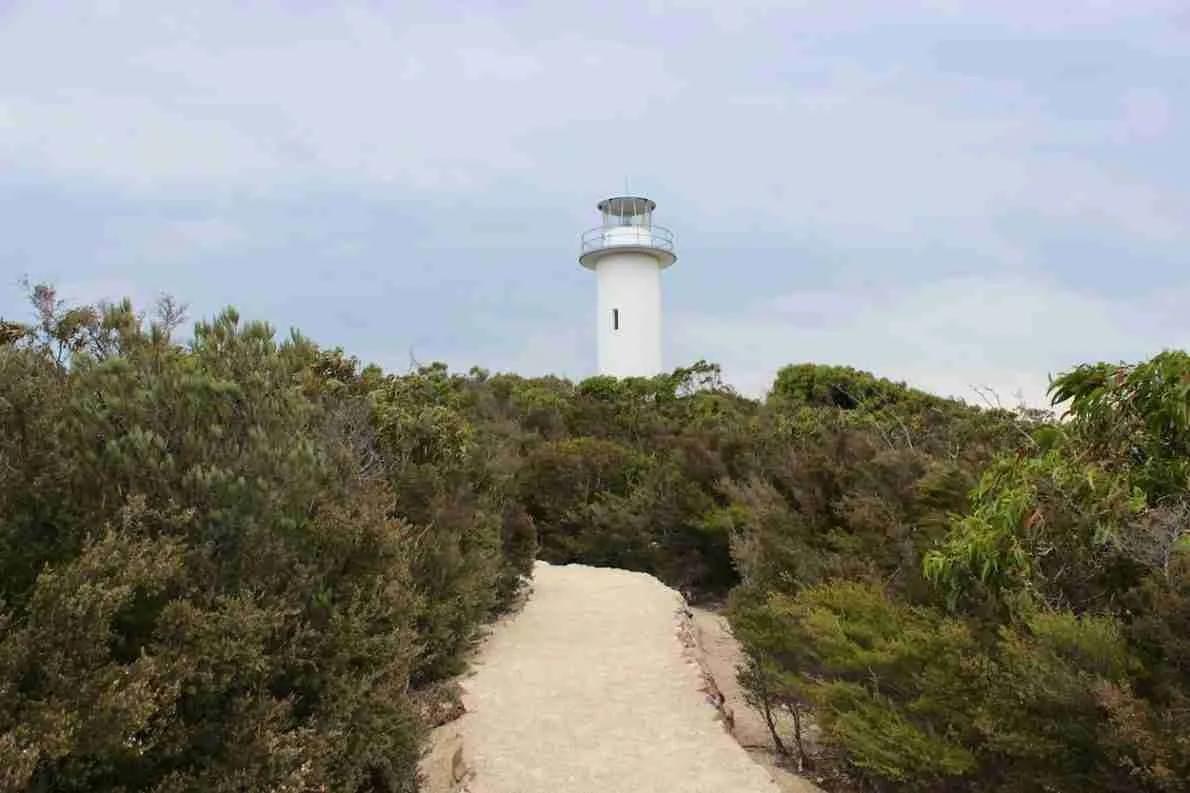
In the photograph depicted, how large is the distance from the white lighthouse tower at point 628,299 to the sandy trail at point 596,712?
18733 mm

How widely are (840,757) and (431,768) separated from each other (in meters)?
2.64

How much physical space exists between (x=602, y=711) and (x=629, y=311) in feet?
76.2

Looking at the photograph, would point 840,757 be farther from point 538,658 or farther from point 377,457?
point 377,457

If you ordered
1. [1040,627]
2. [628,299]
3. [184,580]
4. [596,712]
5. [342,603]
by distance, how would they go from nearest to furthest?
Answer: [184,580] < [1040,627] < [342,603] < [596,712] < [628,299]

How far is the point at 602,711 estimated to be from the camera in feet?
26.1

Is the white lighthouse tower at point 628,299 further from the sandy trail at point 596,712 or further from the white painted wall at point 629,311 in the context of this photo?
the sandy trail at point 596,712

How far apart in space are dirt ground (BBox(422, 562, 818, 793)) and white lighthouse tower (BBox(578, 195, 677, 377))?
61.0 feet

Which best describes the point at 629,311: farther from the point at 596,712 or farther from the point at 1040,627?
the point at 1040,627

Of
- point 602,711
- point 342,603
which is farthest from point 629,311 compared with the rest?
point 342,603

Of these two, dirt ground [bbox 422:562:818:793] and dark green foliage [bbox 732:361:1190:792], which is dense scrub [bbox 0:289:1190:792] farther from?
dirt ground [bbox 422:562:818:793]

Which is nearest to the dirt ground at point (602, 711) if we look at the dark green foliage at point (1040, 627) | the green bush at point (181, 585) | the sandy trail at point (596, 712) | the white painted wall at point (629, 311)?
the sandy trail at point (596, 712)

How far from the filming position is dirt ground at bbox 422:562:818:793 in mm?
6488

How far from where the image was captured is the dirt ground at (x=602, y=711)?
6.49 meters

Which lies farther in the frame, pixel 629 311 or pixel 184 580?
pixel 629 311
